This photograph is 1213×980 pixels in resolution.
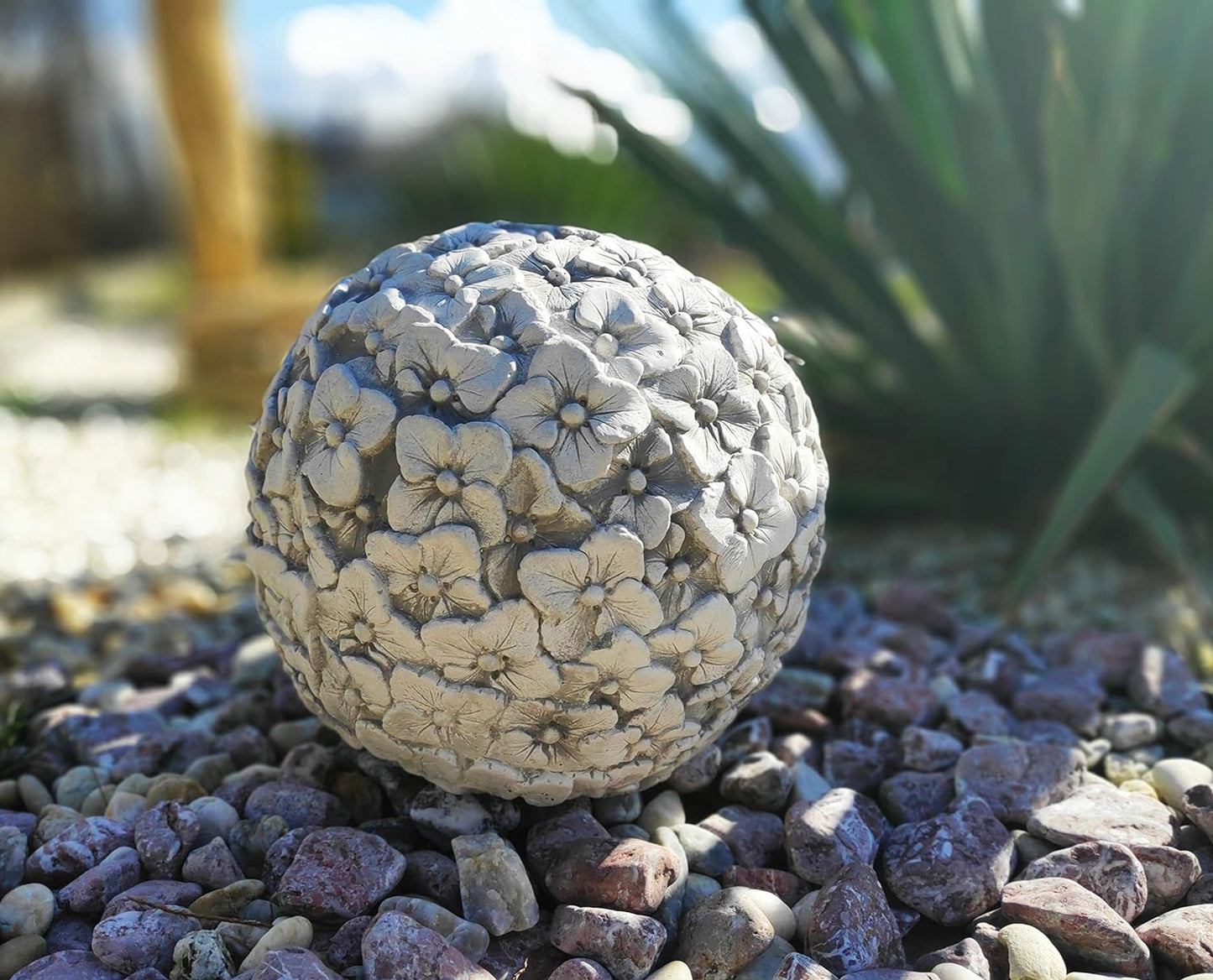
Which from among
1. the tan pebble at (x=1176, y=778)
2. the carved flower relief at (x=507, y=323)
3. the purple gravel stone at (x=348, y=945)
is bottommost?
the tan pebble at (x=1176, y=778)

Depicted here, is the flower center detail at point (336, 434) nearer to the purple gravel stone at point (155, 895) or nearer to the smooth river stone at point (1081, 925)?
the purple gravel stone at point (155, 895)

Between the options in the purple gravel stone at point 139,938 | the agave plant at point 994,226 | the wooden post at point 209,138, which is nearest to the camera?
the purple gravel stone at point 139,938

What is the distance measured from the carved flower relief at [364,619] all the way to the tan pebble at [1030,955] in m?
0.87

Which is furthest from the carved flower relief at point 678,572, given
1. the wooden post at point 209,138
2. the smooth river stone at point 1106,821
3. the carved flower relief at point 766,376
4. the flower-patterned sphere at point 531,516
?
the wooden post at point 209,138

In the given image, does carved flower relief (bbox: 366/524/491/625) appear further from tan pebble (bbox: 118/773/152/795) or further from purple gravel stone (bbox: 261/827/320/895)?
tan pebble (bbox: 118/773/152/795)

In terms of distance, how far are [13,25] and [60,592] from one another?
1094 cm

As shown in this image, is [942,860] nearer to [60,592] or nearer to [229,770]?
[229,770]

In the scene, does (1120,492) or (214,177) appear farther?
(214,177)

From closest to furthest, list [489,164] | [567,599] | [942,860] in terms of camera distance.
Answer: [567,599] < [942,860] < [489,164]

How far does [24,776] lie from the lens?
1.86m

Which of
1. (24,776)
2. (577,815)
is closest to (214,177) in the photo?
(24,776)

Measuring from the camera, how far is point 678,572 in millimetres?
1438

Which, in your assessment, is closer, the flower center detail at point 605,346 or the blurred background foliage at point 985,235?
the flower center detail at point 605,346

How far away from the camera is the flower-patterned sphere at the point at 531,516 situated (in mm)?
1403
